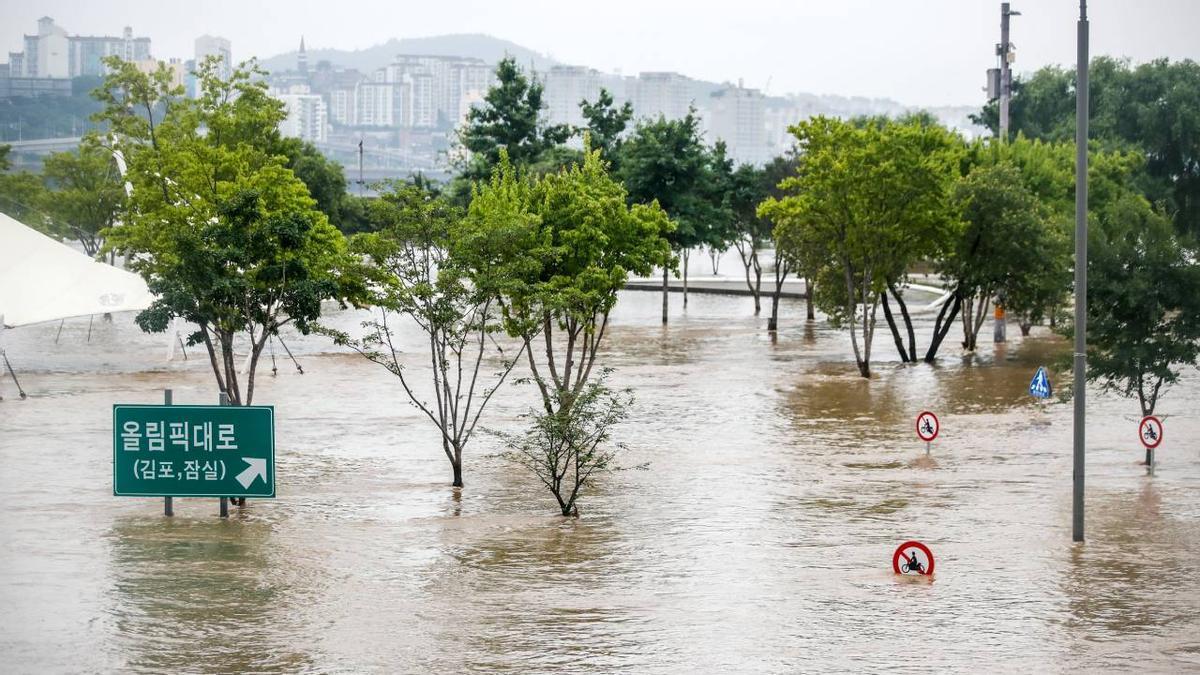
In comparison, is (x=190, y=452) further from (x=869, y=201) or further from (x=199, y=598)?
(x=869, y=201)

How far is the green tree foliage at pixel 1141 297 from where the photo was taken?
99.7ft

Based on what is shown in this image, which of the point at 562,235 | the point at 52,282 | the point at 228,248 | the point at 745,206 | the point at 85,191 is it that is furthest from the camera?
the point at 745,206

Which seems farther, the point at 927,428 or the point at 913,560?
the point at 927,428

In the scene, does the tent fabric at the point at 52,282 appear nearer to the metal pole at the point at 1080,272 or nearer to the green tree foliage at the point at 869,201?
the green tree foliage at the point at 869,201

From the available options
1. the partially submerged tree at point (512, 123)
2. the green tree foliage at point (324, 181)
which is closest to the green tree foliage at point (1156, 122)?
the partially submerged tree at point (512, 123)

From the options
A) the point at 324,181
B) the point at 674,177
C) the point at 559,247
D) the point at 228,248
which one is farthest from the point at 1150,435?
the point at 324,181

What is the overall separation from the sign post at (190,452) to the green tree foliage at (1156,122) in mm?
63973

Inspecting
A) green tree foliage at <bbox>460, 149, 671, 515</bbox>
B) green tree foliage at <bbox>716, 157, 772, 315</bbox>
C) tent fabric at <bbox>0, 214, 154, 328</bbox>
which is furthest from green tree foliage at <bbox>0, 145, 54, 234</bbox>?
green tree foliage at <bbox>460, 149, 671, 515</bbox>

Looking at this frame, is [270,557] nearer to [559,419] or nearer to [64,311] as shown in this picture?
[559,419]

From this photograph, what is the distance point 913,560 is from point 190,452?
10.6 meters

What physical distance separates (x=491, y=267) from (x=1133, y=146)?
58824mm

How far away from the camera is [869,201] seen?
154 ft

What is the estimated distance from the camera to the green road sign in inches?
906

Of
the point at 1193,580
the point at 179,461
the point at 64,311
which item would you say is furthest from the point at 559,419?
the point at 64,311
